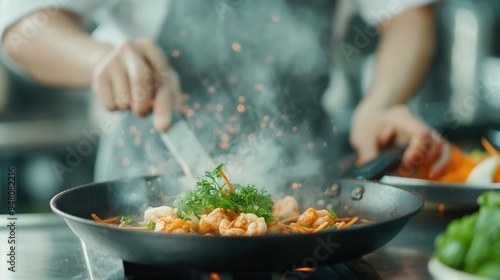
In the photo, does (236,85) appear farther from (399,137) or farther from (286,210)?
(286,210)

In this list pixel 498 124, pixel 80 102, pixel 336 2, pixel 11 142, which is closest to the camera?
pixel 336 2

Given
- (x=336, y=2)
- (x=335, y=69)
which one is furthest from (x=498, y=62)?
(x=336, y=2)

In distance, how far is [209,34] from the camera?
8.66 feet

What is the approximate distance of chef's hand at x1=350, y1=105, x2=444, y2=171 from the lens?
195 cm

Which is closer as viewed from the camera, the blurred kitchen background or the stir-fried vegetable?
the stir-fried vegetable

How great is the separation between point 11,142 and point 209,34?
2501 millimetres

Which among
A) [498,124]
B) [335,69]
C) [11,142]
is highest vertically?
[335,69]

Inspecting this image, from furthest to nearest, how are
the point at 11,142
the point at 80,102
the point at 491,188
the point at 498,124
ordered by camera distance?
the point at 498,124
the point at 80,102
the point at 11,142
the point at 491,188

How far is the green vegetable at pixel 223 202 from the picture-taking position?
1.34 metres

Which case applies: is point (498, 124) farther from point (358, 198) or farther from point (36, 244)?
point (36, 244)

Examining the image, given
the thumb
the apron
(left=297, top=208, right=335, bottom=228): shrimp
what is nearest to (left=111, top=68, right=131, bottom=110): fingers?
the apron

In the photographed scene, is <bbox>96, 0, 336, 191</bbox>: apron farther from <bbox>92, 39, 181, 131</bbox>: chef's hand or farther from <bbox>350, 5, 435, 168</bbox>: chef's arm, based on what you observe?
<bbox>92, 39, 181, 131</bbox>: chef's hand

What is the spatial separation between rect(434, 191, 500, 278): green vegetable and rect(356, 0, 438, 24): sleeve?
70.6 inches

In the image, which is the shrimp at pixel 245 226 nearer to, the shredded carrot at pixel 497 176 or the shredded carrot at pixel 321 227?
the shredded carrot at pixel 321 227
